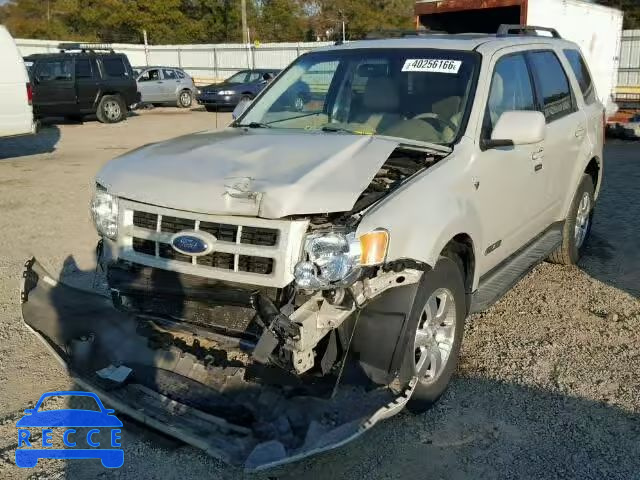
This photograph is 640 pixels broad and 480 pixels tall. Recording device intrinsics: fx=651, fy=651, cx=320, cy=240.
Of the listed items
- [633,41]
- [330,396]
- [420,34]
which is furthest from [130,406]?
[633,41]

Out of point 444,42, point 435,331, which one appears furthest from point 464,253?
point 444,42

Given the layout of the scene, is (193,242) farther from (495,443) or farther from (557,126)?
(557,126)

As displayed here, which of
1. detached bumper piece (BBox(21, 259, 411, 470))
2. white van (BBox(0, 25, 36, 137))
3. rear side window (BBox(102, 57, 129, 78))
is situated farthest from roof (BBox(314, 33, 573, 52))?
rear side window (BBox(102, 57, 129, 78))

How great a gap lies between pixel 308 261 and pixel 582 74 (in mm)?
4170

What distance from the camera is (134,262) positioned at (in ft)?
11.1

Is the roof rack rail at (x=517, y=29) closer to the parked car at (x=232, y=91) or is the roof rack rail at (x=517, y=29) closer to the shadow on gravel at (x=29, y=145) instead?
the shadow on gravel at (x=29, y=145)

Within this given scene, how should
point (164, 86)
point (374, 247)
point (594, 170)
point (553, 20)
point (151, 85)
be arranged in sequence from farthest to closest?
point (164, 86) → point (151, 85) → point (553, 20) → point (594, 170) → point (374, 247)

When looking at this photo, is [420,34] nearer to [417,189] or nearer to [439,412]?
[417,189]

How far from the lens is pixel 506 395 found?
12.5 ft

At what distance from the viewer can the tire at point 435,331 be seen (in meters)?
3.22

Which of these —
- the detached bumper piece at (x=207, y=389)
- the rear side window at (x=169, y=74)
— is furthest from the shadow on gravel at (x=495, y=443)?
the rear side window at (x=169, y=74)

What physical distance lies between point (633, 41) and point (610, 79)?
2.69m

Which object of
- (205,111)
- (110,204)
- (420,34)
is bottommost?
(205,111)

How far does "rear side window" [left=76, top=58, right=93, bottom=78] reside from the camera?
1934 cm
